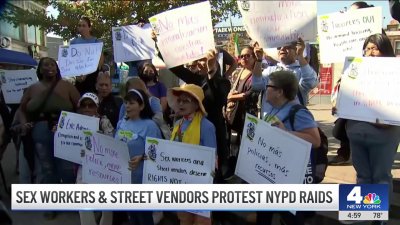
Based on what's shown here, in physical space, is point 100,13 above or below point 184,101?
above

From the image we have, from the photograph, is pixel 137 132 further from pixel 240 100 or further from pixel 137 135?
pixel 240 100

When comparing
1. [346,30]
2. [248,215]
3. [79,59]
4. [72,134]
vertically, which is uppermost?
[346,30]

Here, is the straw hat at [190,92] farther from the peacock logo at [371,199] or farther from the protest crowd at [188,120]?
the peacock logo at [371,199]

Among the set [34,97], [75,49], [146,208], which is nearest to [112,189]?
[146,208]

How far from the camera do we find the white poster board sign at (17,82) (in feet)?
18.2

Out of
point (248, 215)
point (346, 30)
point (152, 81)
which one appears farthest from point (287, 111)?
point (152, 81)

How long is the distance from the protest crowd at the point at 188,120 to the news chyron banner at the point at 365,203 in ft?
1.18

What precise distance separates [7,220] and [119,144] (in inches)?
39.0

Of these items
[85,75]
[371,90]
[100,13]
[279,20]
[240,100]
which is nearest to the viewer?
[279,20]

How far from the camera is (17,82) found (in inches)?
220

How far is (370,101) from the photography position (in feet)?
10.2

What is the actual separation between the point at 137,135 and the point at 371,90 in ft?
5.67

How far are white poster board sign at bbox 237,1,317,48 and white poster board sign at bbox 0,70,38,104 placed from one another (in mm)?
3481

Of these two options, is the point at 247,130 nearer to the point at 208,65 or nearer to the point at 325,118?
the point at 208,65
